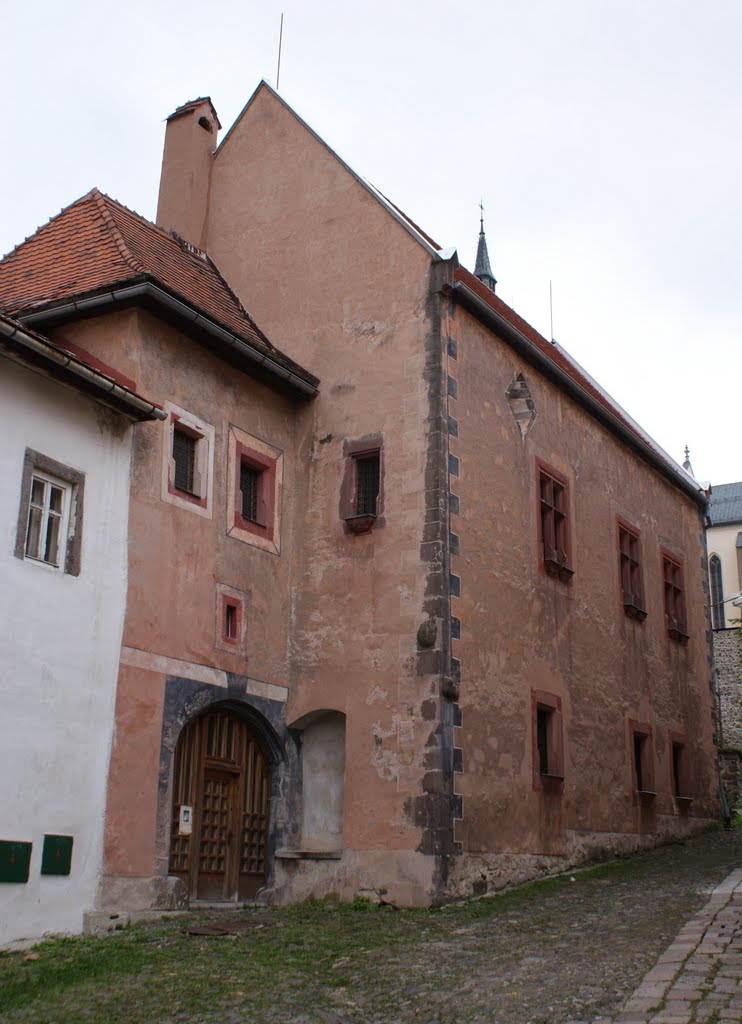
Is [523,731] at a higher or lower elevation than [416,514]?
lower

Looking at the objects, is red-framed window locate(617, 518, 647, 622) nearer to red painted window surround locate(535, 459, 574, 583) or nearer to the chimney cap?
red painted window surround locate(535, 459, 574, 583)

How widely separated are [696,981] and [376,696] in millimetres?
6753

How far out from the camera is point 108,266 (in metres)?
15.0

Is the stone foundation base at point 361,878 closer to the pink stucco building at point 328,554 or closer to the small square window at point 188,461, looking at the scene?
the pink stucco building at point 328,554

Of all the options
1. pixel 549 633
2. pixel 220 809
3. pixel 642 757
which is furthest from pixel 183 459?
pixel 642 757

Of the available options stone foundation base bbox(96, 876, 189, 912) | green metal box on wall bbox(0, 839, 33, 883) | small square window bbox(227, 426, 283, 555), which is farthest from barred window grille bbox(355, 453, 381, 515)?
green metal box on wall bbox(0, 839, 33, 883)

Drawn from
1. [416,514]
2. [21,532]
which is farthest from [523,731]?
[21,532]

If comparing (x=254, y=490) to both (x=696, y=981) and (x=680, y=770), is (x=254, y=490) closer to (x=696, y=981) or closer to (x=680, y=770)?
(x=696, y=981)

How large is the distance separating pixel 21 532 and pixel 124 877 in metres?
3.68

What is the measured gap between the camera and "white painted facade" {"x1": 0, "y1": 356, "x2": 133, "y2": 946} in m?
11.4

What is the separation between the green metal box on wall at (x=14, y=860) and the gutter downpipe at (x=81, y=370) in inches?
183

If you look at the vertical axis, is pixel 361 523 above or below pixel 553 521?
below

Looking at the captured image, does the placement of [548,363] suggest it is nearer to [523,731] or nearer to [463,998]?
[523,731]

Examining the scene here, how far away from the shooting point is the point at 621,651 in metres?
19.6
